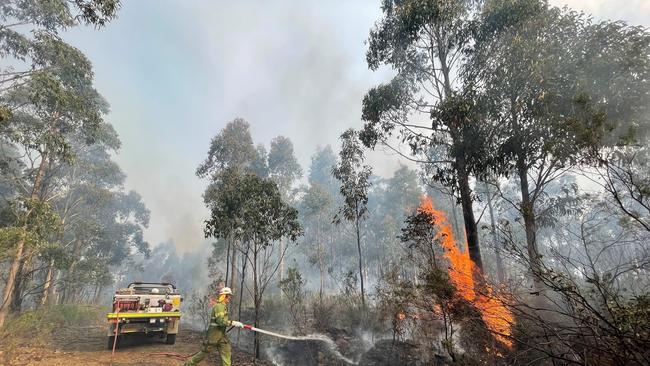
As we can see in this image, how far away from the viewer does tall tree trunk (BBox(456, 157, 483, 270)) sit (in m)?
11.1

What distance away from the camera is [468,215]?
11.8 meters

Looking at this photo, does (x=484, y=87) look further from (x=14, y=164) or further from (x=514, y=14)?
(x=14, y=164)

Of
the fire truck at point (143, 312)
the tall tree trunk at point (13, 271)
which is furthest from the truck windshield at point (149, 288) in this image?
the tall tree trunk at point (13, 271)

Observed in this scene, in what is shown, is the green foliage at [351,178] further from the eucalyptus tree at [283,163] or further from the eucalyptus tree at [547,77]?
the eucalyptus tree at [283,163]

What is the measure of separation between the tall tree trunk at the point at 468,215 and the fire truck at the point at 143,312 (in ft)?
33.4

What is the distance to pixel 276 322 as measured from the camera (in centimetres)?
2091

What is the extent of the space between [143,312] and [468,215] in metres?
11.3

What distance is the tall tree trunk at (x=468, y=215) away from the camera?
11086 mm

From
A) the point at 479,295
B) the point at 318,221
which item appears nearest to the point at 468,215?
the point at 479,295

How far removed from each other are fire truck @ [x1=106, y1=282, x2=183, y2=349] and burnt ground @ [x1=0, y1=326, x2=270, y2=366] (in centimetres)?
49

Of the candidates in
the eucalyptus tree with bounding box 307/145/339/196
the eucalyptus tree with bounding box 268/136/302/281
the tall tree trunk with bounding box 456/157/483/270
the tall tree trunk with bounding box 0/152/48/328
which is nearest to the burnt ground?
the tall tree trunk with bounding box 0/152/48/328

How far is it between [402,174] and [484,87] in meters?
35.6

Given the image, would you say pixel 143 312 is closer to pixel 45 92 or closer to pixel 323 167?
pixel 45 92

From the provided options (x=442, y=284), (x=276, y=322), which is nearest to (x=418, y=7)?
(x=442, y=284)
